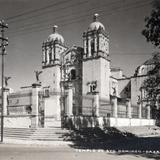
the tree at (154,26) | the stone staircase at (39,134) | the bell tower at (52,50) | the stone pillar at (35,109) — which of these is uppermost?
the bell tower at (52,50)

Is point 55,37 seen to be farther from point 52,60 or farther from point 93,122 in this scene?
point 93,122

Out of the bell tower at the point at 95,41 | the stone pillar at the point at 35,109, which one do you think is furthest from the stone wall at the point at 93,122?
the bell tower at the point at 95,41

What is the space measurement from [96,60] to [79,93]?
7.11 m

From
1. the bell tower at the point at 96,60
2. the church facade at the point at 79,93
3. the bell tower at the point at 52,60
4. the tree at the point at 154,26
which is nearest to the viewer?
the tree at the point at 154,26

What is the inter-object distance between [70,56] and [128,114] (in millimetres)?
20659

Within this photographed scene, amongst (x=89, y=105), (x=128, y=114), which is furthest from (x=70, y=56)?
(x=89, y=105)

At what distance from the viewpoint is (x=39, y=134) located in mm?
24219

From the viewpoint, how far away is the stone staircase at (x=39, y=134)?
23391 mm

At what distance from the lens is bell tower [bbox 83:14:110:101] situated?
48.3m

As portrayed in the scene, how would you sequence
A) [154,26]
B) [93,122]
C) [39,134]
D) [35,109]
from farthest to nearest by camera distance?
[93,122]
[35,109]
[39,134]
[154,26]

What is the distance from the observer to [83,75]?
167ft

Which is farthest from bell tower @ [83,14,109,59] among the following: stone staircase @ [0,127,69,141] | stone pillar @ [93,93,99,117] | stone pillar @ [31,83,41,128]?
stone staircase @ [0,127,69,141]

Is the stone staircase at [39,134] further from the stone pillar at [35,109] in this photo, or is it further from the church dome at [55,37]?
the church dome at [55,37]

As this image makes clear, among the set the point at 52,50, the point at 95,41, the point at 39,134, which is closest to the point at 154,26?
the point at 39,134
